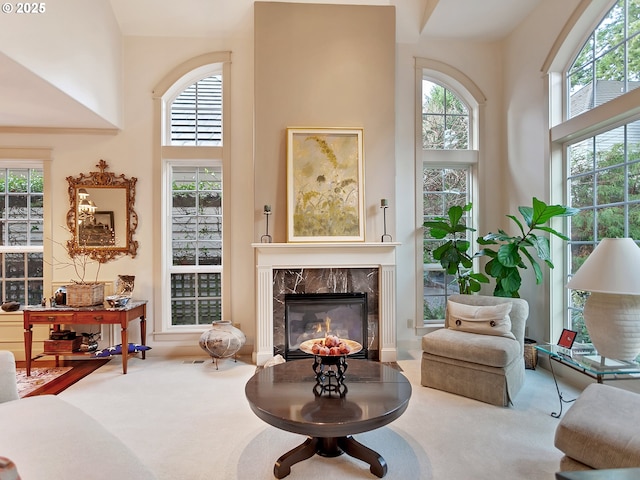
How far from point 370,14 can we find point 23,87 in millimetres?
3515

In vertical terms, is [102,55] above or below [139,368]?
above

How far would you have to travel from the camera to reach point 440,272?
4703 mm

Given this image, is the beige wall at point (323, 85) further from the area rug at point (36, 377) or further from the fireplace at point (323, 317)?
the area rug at point (36, 377)

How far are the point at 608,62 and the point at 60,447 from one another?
15.4ft

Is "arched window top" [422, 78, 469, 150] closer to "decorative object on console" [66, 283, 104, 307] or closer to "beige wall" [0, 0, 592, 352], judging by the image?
"beige wall" [0, 0, 592, 352]

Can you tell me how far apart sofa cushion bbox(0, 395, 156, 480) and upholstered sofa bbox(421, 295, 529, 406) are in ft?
8.09

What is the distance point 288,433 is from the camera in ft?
8.16

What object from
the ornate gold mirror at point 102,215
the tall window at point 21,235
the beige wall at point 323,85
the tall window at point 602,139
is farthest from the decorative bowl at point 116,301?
the tall window at point 602,139

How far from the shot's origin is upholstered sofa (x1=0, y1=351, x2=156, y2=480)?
4.46ft

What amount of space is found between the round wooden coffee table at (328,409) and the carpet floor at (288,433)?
0.08m

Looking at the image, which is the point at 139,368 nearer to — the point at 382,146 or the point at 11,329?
the point at 11,329

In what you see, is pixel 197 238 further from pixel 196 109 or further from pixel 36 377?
pixel 36 377

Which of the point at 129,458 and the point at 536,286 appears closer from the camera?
the point at 129,458

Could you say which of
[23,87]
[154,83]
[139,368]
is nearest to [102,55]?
[154,83]
